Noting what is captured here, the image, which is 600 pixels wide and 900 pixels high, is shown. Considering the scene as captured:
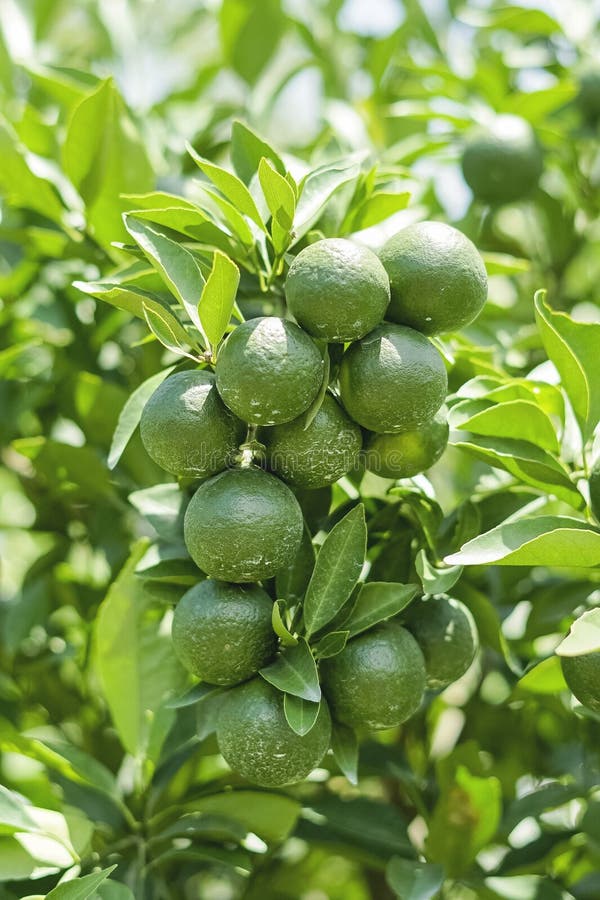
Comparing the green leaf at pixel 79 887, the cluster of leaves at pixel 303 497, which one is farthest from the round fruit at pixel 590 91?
the green leaf at pixel 79 887

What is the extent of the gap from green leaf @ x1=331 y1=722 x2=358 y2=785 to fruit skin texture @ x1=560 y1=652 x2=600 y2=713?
0.83ft

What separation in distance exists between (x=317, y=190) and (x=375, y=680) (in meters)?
0.56

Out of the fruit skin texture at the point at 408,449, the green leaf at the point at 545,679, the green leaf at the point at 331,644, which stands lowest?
the green leaf at the point at 545,679

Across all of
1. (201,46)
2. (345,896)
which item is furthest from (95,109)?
(201,46)

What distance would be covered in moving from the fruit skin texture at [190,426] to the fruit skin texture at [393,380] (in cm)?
13

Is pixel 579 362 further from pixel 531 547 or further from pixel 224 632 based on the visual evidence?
pixel 224 632

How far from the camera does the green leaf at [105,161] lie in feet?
4.29

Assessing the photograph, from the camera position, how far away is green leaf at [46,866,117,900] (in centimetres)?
95

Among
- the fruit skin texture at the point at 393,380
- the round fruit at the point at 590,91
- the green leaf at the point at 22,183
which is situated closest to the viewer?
the fruit skin texture at the point at 393,380

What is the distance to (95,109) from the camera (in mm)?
1296

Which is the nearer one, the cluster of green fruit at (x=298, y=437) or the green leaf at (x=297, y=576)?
the cluster of green fruit at (x=298, y=437)

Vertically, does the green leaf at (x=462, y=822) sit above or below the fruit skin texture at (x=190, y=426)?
below

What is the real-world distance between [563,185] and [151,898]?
1.67 m

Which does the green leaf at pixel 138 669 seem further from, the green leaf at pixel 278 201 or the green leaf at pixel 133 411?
the green leaf at pixel 278 201
